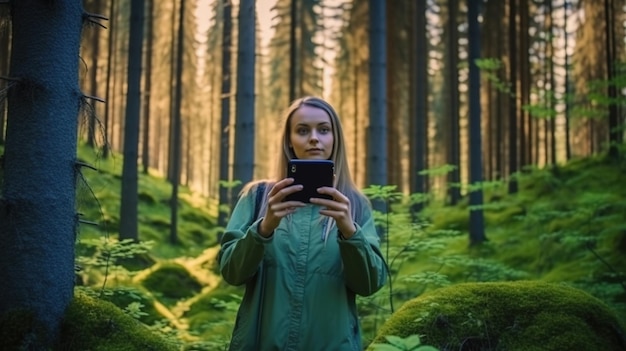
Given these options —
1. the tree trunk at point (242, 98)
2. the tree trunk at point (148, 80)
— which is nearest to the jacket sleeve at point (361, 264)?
the tree trunk at point (242, 98)

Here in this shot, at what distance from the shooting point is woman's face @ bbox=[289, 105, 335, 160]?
2.72 metres

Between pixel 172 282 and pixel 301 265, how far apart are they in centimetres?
968

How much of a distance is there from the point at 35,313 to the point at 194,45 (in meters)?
27.2

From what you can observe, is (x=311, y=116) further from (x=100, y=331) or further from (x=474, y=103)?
(x=474, y=103)

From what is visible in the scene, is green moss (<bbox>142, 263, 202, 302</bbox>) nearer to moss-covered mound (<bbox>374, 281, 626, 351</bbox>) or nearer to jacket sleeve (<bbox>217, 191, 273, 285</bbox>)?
moss-covered mound (<bbox>374, 281, 626, 351</bbox>)

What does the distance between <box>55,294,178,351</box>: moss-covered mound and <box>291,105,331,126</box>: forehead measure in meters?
1.95

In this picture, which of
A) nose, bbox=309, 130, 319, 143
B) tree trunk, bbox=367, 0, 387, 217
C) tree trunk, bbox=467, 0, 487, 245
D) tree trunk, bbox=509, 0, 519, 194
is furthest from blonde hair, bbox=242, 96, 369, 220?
tree trunk, bbox=509, 0, 519, 194

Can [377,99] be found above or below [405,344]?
above

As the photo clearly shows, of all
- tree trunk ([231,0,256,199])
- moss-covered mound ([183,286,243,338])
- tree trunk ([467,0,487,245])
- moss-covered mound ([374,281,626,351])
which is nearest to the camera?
moss-covered mound ([374,281,626,351])

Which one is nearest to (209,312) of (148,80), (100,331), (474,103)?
(100,331)

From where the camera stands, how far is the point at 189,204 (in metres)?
28.0

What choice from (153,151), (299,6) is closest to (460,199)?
(299,6)

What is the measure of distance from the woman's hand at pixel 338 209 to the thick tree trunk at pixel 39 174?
2010mm

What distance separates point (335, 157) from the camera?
2.84m
